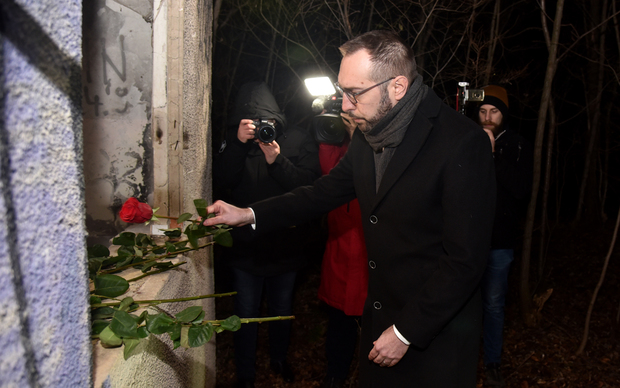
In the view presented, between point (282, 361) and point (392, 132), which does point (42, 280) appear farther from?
point (282, 361)

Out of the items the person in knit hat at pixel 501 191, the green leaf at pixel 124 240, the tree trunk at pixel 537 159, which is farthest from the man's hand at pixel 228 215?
the tree trunk at pixel 537 159

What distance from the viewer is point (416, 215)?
1844 mm

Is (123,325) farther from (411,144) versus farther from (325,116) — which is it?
(325,116)

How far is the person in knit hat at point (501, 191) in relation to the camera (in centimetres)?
337

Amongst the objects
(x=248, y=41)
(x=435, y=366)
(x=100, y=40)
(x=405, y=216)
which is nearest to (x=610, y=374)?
(x=435, y=366)

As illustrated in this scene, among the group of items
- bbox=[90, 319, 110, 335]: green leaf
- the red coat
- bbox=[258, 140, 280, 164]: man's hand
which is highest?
bbox=[258, 140, 280, 164]: man's hand

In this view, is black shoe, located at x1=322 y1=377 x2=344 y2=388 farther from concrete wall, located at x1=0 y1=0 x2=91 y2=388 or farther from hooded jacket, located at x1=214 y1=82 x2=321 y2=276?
concrete wall, located at x1=0 y1=0 x2=91 y2=388

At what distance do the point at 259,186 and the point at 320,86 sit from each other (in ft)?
2.68

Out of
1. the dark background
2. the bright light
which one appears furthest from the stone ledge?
the dark background

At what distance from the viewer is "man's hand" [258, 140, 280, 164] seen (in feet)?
10.2

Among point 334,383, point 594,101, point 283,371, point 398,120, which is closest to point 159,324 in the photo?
point 398,120

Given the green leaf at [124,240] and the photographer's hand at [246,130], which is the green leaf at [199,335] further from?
the photographer's hand at [246,130]

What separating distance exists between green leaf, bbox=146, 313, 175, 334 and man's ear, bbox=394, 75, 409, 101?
1262 mm

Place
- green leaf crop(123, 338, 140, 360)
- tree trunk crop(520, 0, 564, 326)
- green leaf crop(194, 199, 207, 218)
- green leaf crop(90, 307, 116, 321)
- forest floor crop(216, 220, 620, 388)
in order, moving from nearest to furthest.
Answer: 1. green leaf crop(123, 338, 140, 360)
2. green leaf crop(90, 307, 116, 321)
3. green leaf crop(194, 199, 207, 218)
4. forest floor crop(216, 220, 620, 388)
5. tree trunk crop(520, 0, 564, 326)
